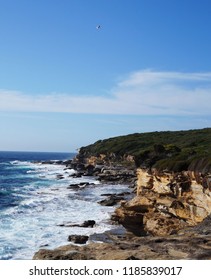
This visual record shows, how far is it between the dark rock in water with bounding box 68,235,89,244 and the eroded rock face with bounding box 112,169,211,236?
4.58m

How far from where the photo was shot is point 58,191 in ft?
187

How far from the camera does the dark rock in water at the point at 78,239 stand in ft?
86.7

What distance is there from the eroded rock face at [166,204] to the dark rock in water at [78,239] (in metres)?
4.58

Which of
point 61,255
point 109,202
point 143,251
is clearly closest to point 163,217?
point 109,202

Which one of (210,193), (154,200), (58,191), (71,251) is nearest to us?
(71,251)

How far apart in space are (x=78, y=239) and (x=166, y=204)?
6.72 meters

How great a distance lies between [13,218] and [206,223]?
24043mm

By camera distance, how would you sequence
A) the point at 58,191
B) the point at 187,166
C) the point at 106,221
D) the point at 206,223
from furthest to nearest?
the point at 58,191
the point at 106,221
the point at 187,166
the point at 206,223

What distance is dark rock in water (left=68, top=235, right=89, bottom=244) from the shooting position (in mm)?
26438

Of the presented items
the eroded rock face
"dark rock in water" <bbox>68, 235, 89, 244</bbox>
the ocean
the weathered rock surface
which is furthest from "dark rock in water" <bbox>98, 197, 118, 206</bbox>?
the weathered rock surface

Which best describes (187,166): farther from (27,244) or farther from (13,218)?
(13,218)

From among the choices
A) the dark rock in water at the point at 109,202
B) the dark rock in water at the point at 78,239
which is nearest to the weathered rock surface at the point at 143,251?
the dark rock in water at the point at 78,239
